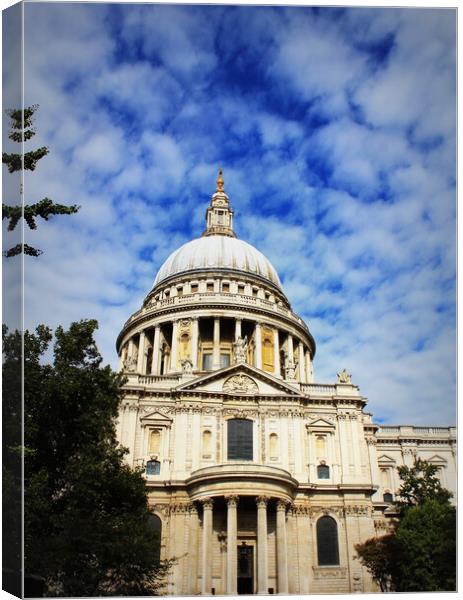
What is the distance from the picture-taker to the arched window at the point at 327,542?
3306 cm

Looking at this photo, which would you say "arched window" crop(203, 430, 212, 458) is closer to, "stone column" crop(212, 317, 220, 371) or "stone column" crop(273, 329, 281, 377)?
"stone column" crop(212, 317, 220, 371)

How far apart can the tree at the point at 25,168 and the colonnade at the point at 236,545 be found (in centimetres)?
1878

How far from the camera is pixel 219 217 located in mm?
60625

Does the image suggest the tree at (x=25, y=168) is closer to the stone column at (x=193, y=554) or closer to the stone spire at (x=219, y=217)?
the stone column at (x=193, y=554)

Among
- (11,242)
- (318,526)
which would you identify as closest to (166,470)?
(318,526)

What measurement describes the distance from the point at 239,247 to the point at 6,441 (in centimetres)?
4173

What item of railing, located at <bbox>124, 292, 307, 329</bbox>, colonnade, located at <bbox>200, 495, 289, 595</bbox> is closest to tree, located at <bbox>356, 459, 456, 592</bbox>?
colonnade, located at <bbox>200, 495, 289, 595</bbox>

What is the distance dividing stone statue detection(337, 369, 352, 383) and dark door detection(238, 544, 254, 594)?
1225cm

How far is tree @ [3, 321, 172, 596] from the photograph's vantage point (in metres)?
18.8

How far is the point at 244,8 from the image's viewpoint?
1864cm

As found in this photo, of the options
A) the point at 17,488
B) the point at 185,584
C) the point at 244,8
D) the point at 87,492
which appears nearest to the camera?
the point at 17,488

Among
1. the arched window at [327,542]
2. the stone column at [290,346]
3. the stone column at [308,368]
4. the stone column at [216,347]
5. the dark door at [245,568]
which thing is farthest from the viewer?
the stone column at [308,368]

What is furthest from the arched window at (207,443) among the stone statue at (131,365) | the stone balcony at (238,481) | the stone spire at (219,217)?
the stone spire at (219,217)

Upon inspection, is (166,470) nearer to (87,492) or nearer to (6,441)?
(87,492)
